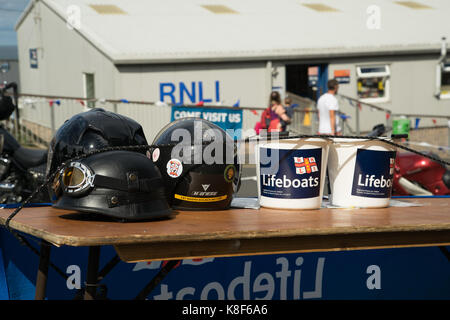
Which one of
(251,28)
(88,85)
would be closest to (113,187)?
(88,85)

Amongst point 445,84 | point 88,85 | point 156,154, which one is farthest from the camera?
point 445,84

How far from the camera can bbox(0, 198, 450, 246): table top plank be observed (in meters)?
2.33

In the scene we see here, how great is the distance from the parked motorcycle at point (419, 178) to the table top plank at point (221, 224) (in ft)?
13.3

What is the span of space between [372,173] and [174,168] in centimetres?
103

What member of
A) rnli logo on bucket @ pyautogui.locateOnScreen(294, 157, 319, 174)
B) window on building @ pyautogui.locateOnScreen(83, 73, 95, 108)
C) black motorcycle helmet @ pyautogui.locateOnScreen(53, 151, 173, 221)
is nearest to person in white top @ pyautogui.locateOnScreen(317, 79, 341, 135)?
rnli logo on bucket @ pyautogui.locateOnScreen(294, 157, 319, 174)

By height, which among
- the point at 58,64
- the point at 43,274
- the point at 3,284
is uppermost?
the point at 58,64

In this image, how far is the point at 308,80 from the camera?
19.9 meters

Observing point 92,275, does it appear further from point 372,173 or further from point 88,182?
point 372,173

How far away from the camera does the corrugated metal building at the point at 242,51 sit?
Answer: 628 inches

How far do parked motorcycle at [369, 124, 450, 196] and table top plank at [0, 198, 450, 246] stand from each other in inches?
160

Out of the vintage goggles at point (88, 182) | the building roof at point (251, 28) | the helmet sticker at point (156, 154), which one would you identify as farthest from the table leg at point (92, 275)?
the building roof at point (251, 28)

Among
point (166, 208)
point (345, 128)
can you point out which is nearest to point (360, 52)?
point (345, 128)

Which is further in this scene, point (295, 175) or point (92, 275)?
point (295, 175)
